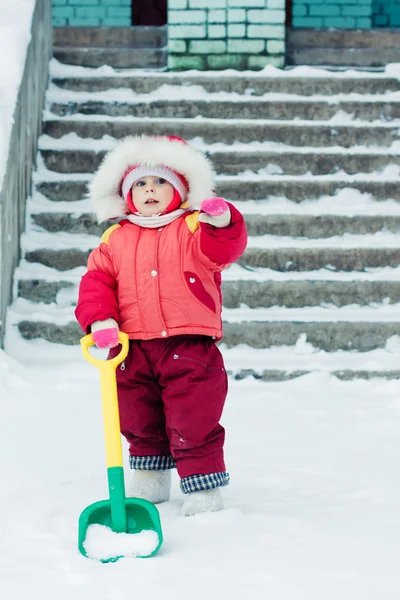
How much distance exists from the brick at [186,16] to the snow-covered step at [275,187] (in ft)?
6.63

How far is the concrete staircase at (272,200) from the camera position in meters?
4.69

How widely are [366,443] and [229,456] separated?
1.77ft

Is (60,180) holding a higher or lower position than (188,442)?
higher

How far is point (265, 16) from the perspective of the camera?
275 inches

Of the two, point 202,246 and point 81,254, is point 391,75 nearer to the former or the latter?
point 81,254

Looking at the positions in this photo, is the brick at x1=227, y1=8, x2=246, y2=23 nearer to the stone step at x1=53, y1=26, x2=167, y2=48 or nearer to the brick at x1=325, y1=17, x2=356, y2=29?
the stone step at x1=53, y1=26, x2=167, y2=48

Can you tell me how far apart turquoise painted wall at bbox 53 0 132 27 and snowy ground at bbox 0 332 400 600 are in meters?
5.44

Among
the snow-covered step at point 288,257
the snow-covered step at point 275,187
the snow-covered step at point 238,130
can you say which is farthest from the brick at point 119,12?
→ the snow-covered step at point 288,257

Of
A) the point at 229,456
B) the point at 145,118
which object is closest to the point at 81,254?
the point at 145,118

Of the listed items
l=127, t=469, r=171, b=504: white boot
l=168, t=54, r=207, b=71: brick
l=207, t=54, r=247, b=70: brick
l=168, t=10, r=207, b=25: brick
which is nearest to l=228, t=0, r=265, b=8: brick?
l=168, t=10, r=207, b=25: brick

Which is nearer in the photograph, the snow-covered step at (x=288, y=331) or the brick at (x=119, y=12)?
the snow-covered step at (x=288, y=331)

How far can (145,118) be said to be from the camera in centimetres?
598

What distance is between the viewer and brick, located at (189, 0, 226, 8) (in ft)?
22.9

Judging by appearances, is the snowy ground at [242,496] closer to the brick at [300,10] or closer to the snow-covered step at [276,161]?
the snow-covered step at [276,161]
